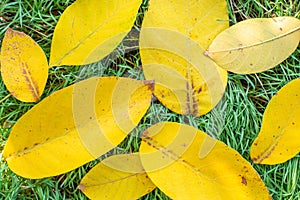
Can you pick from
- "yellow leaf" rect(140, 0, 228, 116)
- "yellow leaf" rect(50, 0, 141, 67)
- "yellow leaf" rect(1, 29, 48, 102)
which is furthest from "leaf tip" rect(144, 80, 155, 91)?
"yellow leaf" rect(1, 29, 48, 102)

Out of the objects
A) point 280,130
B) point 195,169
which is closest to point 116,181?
point 195,169

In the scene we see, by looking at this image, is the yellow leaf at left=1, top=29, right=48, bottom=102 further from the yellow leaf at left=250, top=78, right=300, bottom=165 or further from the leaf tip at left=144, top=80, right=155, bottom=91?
the yellow leaf at left=250, top=78, right=300, bottom=165

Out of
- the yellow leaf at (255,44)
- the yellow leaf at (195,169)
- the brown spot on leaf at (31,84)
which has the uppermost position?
the yellow leaf at (255,44)

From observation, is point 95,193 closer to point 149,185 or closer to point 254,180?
point 149,185

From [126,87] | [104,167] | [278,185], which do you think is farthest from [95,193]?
[278,185]

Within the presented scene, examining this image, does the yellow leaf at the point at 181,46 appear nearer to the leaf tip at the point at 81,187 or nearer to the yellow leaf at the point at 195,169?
the yellow leaf at the point at 195,169

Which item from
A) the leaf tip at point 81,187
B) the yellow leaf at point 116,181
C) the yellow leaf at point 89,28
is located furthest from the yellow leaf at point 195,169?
the yellow leaf at point 89,28

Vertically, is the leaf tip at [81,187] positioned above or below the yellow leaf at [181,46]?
below
